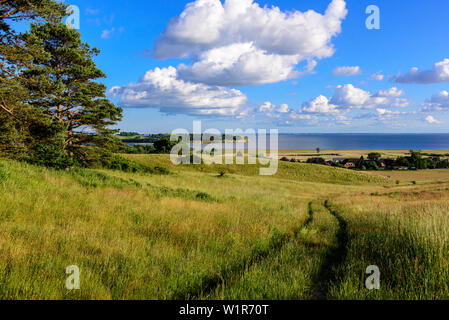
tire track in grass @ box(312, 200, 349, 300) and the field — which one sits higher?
the field

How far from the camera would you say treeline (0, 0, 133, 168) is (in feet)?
43.6

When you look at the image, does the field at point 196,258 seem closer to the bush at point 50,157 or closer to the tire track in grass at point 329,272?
the tire track in grass at point 329,272

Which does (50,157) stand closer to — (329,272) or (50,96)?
(50,96)

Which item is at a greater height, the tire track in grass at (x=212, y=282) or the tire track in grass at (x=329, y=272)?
the tire track in grass at (x=212, y=282)

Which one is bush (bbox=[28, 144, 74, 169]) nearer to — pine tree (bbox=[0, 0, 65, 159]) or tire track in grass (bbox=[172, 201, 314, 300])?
pine tree (bbox=[0, 0, 65, 159])

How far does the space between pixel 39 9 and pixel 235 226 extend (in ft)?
50.3

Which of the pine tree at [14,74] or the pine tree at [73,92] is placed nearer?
the pine tree at [14,74]

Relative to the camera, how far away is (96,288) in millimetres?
3314

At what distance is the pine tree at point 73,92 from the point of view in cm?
2028

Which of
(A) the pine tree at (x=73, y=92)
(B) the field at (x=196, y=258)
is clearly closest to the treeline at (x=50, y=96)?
(A) the pine tree at (x=73, y=92)

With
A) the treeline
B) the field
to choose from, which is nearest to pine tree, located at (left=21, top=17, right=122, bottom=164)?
the treeline

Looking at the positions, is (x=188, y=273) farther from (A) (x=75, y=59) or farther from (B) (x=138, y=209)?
(A) (x=75, y=59)

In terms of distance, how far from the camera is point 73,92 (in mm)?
22141
